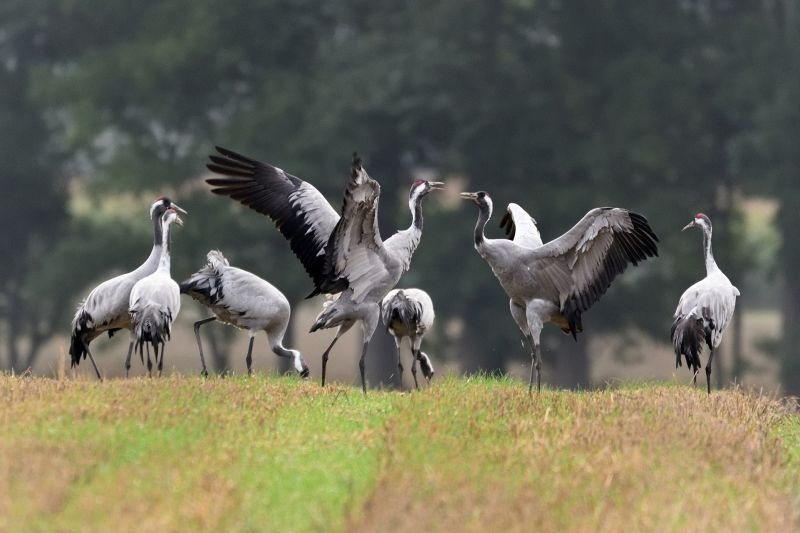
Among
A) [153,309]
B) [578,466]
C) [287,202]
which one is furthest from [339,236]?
[578,466]

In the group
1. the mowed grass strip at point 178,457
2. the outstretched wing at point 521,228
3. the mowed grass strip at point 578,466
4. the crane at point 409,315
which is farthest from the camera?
the outstretched wing at point 521,228

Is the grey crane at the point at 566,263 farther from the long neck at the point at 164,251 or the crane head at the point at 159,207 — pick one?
the crane head at the point at 159,207

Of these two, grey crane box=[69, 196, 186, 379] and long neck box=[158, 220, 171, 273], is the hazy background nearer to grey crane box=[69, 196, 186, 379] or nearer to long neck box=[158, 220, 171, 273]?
long neck box=[158, 220, 171, 273]

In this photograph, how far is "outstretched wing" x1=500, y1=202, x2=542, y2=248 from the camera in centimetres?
1540

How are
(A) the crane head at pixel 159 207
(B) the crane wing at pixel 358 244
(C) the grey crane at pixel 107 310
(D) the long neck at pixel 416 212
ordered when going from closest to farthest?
(B) the crane wing at pixel 358 244, (C) the grey crane at pixel 107 310, (D) the long neck at pixel 416 212, (A) the crane head at pixel 159 207

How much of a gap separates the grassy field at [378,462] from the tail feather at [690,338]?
71.6 inches

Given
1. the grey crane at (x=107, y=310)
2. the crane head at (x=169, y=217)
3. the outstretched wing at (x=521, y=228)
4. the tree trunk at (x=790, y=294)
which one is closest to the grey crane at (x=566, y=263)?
the outstretched wing at (x=521, y=228)

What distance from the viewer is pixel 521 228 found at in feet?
52.0

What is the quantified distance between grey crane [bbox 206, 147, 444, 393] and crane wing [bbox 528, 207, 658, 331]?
1337mm

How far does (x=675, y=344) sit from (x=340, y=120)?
17450 millimetres

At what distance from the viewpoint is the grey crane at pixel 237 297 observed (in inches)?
602

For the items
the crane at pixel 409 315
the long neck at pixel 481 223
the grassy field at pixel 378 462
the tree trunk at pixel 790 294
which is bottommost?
the grassy field at pixel 378 462

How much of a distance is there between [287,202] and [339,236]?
161 cm

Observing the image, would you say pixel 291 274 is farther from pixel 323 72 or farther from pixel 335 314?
pixel 335 314
